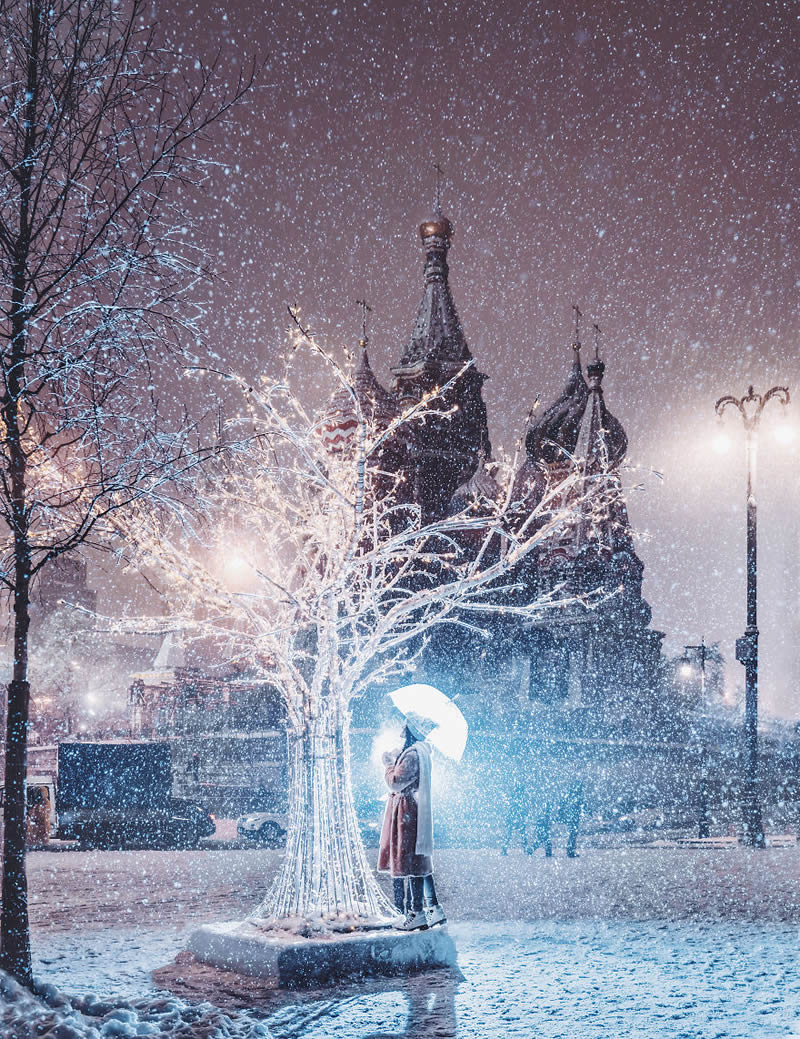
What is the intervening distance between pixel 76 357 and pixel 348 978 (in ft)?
18.4

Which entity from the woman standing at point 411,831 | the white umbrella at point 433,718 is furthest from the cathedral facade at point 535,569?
the woman standing at point 411,831

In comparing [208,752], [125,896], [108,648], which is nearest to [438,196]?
[208,752]

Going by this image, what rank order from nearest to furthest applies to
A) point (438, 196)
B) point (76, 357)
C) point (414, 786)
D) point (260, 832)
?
1. point (76, 357)
2. point (414, 786)
3. point (260, 832)
4. point (438, 196)

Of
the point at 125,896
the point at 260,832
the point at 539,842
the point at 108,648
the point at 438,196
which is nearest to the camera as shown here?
the point at 125,896

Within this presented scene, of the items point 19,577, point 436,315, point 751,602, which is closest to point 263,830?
point 751,602

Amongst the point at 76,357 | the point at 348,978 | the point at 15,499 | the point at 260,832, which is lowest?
the point at 260,832

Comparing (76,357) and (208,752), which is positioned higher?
(76,357)

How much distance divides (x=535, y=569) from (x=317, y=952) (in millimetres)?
43132

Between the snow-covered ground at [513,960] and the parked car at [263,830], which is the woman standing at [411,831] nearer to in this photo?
the snow-covered ground at [513,960]

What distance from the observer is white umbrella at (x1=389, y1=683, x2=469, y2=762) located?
1001cm

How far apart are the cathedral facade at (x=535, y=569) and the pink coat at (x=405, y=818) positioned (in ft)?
103

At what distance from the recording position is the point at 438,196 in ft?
186

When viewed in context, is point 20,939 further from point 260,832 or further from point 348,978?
point 260,832

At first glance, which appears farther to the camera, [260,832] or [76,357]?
[260,832]
